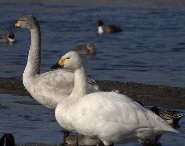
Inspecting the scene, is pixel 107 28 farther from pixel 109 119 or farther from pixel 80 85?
pixel 109 119

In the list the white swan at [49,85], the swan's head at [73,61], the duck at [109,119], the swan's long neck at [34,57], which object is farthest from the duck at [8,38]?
the duck at [109,119]

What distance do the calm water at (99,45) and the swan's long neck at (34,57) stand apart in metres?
0.82

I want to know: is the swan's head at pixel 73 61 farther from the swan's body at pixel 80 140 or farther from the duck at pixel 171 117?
the duck at pixel 171 117

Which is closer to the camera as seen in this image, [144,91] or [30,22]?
[30,22]

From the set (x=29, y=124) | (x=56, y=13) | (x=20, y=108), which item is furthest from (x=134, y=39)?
(x=29, y=124)

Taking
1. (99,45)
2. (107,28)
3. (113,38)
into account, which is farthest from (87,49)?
(107,28)

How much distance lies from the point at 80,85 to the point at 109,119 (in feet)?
2.45

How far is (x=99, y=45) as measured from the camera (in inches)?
999

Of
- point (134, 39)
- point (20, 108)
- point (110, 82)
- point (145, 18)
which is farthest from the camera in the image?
point (145, 18)

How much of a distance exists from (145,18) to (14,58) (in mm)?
9855

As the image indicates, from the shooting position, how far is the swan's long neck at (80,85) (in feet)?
34.0

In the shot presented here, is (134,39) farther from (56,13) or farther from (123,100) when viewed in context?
(123,100)

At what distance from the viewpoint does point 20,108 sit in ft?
47.0

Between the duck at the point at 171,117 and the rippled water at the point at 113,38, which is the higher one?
the duck at the point at 171,117
